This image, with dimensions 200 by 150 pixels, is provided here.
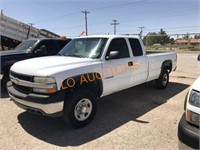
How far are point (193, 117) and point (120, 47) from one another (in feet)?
9.18

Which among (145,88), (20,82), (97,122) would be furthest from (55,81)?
(145,88)

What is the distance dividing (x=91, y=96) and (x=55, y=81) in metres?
0.91

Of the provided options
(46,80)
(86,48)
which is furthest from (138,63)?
(46,80)

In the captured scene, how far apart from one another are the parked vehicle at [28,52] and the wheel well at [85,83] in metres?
3.32

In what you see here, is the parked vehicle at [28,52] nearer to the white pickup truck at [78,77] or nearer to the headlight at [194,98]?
the white pickup truck at [78,77]

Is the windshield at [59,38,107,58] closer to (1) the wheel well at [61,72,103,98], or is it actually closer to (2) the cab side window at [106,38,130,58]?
(2) the cab side window at [106,38,130,58]

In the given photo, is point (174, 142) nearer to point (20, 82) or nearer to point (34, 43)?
point (20, 82)

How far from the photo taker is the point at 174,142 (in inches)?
127

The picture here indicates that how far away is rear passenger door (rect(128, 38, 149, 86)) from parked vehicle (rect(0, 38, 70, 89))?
3.21 metres

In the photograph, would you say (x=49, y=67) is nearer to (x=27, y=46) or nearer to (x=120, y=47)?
(x=120, y=47)

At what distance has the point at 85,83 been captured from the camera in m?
3.82

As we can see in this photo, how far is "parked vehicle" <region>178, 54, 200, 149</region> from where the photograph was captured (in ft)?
7.21

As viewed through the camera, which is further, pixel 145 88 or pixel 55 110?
pixel 145 88

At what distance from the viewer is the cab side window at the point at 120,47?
14.8ft
